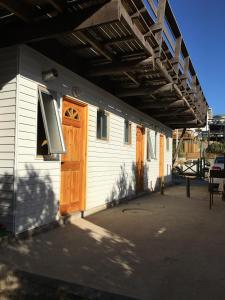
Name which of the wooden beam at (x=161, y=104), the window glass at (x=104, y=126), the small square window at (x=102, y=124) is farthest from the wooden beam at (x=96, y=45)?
the wooden beam at (x=161, y=104)

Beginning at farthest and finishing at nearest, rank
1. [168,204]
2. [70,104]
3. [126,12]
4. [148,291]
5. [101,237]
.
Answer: [168,204]
[70,104]
[101,237]
[126,12]
[148,291]

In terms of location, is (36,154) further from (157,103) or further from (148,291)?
(157,103)

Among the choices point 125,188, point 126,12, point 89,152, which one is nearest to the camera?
point 126,12

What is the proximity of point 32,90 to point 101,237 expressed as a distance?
2.74 m

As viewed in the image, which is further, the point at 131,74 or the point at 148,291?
the point at 131,74

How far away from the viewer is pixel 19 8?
14.3ft

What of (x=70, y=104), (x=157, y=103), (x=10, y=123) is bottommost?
(x=10, y=123)

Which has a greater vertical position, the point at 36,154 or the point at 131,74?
the point at 131,74

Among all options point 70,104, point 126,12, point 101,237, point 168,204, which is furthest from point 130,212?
point 126,12

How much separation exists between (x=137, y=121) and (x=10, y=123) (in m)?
6.37

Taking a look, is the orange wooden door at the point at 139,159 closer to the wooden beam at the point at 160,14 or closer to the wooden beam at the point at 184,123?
the wooden beam at the point at 184,123

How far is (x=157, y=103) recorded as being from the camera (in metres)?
10.6

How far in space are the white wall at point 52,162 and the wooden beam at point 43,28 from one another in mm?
320

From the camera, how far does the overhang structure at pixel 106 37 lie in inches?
176
